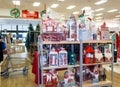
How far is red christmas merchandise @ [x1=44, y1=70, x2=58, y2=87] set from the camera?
2779mm

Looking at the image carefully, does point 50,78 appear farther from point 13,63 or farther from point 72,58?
point 13,63

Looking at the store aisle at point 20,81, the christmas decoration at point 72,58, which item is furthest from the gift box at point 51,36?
the store aisle at point 20,81

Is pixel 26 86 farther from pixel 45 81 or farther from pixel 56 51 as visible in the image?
pixel 56 51

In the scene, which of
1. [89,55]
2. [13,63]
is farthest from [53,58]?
[13,63]

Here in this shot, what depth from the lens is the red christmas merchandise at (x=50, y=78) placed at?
2.78 metres

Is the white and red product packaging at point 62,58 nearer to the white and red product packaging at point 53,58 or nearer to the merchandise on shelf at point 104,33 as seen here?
the white and red product packaging at point 53,58

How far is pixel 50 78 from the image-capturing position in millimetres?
2811

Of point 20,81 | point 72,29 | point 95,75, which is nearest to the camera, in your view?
point 72,29

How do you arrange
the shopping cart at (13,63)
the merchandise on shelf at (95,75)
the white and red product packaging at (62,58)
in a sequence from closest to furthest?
the white and red product packaging at (62,58) < the merchandise on shelf at (95,75) < the shopping cart at (13,63)

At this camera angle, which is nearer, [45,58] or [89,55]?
[45,58]

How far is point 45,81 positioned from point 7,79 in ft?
8.64

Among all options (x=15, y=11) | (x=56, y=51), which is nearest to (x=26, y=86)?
(x=56, y=51)

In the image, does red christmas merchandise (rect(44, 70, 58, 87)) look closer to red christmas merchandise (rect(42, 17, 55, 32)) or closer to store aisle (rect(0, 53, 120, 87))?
red christmas merchandise (rect(42, 17, 55, 32))

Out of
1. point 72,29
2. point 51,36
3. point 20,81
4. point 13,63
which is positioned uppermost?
point 72,29
